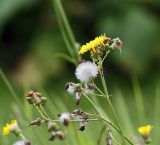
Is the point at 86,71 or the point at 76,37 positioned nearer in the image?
the point at 86,71

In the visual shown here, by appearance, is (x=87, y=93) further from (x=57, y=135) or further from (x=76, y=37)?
(x=76, y=37)

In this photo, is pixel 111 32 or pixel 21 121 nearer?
pixel 21 121

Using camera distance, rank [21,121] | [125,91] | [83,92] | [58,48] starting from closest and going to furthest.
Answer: [83,92]
[21,121]
[125,91]
[58,48]

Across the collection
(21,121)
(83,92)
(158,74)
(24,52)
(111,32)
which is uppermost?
(24,52)

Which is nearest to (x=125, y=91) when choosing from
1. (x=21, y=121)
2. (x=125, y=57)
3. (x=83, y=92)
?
(x=125, y=57)

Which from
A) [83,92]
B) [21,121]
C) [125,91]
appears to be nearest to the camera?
[83,92]

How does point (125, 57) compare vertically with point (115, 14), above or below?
below

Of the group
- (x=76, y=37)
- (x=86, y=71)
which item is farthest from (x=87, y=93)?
(x=76, y=37)

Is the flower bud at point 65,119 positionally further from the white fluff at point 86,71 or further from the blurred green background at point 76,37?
the blurred green background at point 76,37

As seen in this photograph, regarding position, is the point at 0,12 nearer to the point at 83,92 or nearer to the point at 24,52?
the point at 24,52
